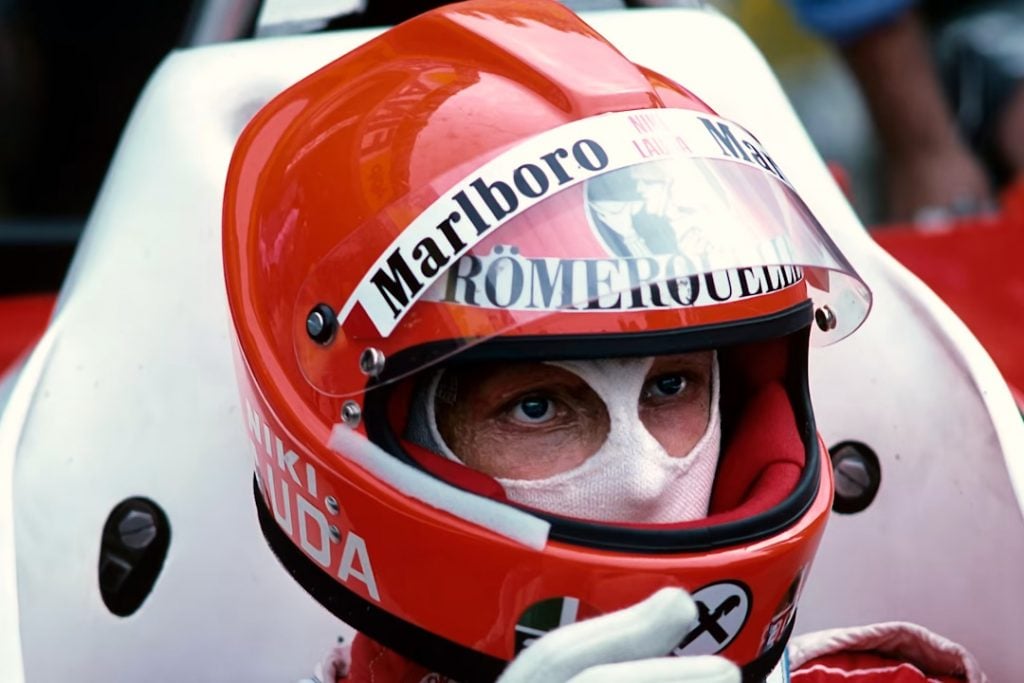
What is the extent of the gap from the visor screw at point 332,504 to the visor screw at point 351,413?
0.05 meters

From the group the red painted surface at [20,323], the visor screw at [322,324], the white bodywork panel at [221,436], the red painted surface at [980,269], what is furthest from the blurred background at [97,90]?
the visor screw at [322,324]

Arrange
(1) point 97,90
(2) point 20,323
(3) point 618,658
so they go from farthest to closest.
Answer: (1) point 97,90 → (2) point 20,323 → (3) point 618,658

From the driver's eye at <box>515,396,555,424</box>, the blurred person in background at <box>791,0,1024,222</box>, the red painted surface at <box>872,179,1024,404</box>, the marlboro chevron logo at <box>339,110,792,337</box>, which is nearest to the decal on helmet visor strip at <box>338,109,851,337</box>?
the marlboro chevron logo at <box>339,110,792,337</box>

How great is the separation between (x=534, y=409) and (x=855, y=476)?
19.3 inches

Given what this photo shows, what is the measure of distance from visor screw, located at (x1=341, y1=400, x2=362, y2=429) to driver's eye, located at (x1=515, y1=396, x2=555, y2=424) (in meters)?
0.10

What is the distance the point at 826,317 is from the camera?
4.05 feet

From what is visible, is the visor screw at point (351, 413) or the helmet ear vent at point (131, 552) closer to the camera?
the visor screw at point (351, 413)

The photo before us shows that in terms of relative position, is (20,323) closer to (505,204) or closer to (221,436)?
(221,436)

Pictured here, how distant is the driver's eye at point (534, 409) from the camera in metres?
1.10

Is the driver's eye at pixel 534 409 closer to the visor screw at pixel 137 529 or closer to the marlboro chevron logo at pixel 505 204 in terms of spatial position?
the marlboro chevron logo at pixel 505 204

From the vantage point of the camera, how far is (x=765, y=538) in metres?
1.07

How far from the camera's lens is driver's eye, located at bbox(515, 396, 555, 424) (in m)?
1.10

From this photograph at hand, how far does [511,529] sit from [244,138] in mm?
437

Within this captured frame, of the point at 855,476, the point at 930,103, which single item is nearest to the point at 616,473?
the point at 855,476
